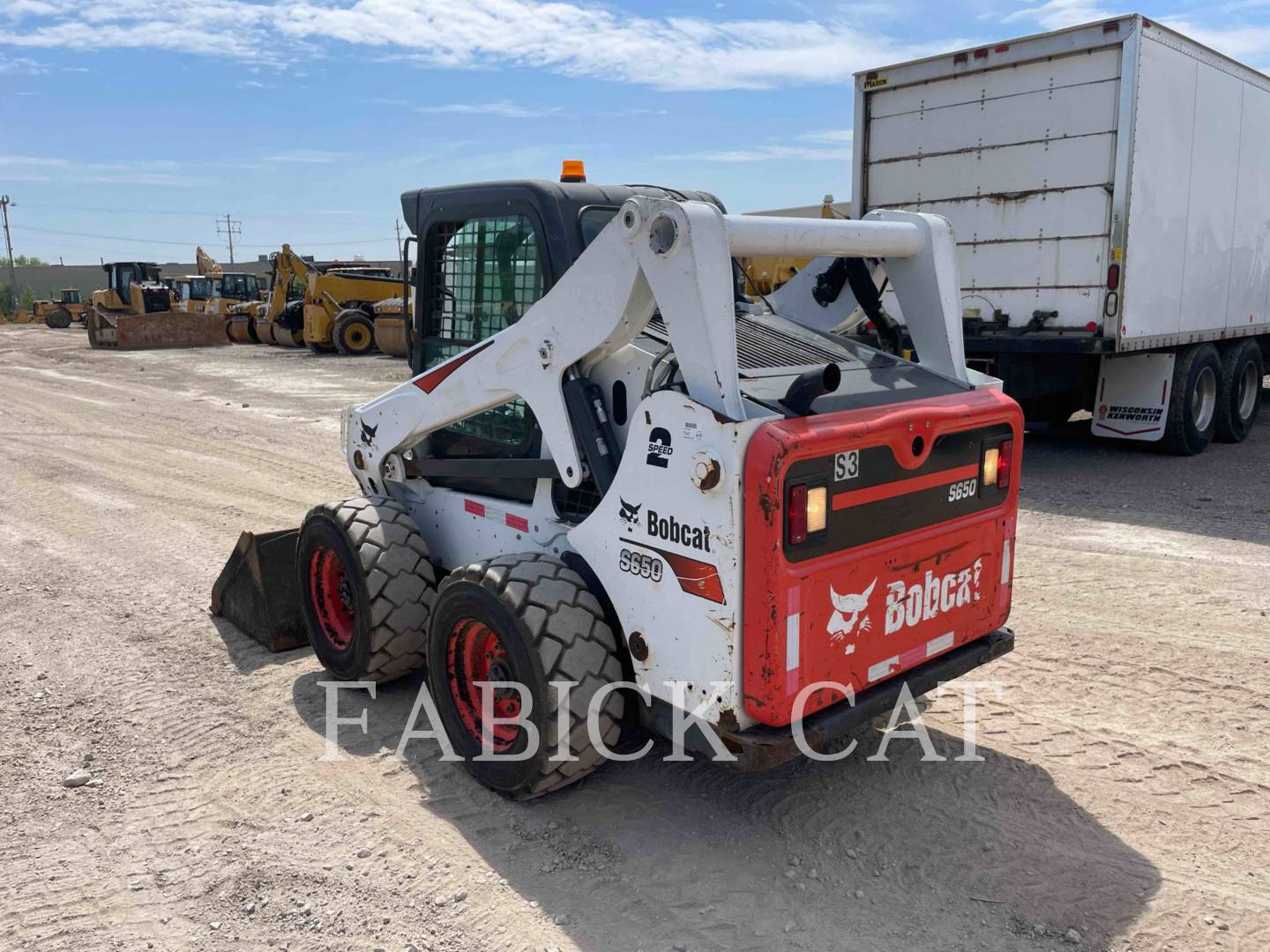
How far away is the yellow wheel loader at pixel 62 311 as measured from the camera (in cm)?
4450

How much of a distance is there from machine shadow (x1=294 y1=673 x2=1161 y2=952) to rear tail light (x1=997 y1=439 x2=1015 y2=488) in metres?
1.10

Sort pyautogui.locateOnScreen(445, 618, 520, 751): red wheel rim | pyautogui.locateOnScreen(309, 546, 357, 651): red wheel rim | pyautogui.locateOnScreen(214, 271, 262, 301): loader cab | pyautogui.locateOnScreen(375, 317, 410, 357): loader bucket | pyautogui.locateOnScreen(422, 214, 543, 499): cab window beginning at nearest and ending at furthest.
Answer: pyautogui.locateOnScreen(445, 618, 520, 751): red wheel rim, pyautogui.locateOnScreen(422, 214, 543, 499): cab window, pyautogui.locateOnScreen(309, 546, 357, 651): red wheel rim, pyautogui.locateOnScreen(375, 317, 410, 357): loader bucket, pyautogui.locateOnScreen(214, 271, 262, 301): loader cab

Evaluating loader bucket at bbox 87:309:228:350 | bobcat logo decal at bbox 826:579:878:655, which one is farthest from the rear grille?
loader bucket at bbox 87:309:228:350

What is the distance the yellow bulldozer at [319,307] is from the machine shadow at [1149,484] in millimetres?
18360

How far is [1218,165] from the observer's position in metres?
10.1

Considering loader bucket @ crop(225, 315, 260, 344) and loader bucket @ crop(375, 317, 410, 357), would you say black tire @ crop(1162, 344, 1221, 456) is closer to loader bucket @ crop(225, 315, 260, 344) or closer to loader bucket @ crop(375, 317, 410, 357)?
loader bucket @ crop(375, 317, 410, 357)

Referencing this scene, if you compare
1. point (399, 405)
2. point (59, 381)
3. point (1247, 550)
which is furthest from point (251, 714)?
point (59, 381)

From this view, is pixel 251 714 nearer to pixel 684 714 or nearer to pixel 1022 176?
pixel 684 714

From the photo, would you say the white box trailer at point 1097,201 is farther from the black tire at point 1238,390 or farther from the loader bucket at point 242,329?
the loader bucket at point 242,329

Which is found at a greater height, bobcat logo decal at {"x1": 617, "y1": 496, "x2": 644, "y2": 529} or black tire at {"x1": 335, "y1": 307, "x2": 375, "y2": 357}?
black tire at {"x1": 335, "y1": 307, "x2": 375, "y2": 357}

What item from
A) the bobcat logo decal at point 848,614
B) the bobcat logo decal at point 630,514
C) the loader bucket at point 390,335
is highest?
the loader bucket at point 390,335

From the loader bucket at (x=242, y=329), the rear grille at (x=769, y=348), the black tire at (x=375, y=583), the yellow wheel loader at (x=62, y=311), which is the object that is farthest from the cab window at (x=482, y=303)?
the yellow wheel loader at (x=62, y=311)

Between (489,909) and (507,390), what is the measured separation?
186 centimetres

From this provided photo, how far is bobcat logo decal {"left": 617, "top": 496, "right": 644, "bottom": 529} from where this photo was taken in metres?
3.43
